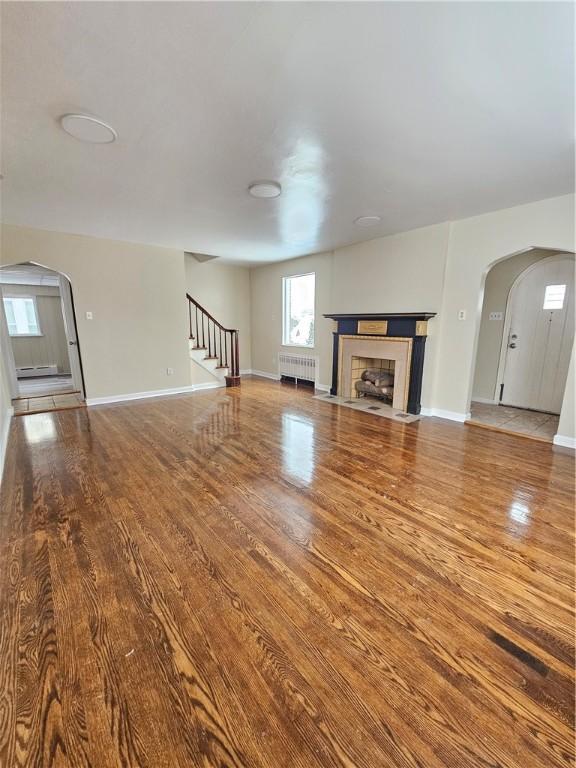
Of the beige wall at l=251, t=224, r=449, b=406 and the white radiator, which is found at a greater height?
the beige wall at l=251, t=224, r=449, b=406

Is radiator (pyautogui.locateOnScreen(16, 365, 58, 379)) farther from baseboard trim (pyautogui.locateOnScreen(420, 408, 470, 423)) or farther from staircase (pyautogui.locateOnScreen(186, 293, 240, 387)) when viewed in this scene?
baseboard trim (pyautogui.locateOnScreen(420, 408, 470, 423))

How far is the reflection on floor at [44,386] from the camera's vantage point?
608cm

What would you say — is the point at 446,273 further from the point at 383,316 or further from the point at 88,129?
the point at 88,129

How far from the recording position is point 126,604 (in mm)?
1495

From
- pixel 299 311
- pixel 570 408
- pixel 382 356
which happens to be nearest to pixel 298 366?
pixel 299 311

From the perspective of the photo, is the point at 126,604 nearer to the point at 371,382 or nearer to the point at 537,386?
the point at 371,382

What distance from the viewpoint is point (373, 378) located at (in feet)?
17.4

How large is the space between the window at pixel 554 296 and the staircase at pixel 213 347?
17.2ft

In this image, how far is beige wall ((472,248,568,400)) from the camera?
186 inches

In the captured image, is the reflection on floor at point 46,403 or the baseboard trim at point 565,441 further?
the reflection on floor at point 46,403

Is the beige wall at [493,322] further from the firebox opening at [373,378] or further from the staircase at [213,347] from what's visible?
Result: the staircase at [213,347]

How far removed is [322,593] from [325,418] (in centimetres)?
296

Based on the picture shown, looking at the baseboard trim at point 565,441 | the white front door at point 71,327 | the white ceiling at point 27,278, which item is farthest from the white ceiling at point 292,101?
the white ceiling at point 27,278

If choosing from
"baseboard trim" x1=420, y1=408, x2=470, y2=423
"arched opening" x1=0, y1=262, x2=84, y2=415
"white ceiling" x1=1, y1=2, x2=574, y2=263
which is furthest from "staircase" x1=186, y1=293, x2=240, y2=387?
"baseboard trim" x1=420, y1=408, x2=470, y2=423
